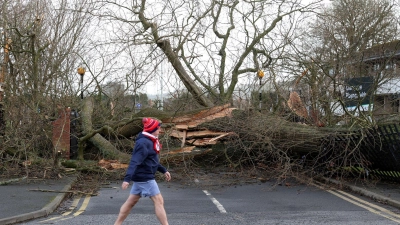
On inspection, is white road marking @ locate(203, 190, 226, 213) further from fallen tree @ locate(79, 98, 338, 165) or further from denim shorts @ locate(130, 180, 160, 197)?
denim shorts @ locate(130, 180, 160, 197)

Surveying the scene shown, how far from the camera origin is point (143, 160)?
566 cm

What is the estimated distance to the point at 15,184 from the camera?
1058 cm

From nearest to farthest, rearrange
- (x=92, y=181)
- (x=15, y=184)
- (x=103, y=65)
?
(x=15, y=184), (x=92, y=181), (x=103, y=65)

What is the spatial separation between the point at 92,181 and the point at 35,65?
3907 millimetres

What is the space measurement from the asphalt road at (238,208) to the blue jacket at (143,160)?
4.29 feet

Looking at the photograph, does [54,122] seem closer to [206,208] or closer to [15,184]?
[15,184]

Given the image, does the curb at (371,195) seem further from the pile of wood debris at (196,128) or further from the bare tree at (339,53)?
the pile of wood debris at (196,128)

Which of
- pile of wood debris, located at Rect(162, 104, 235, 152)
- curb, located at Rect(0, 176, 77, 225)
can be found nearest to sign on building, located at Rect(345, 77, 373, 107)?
pile of wood debris, located at Rect(162, 104, 235, 152)

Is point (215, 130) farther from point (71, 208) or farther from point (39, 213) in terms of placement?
point (39, 213)

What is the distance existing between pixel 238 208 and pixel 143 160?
120 inches

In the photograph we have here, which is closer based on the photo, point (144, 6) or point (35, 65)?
point (35, 65)

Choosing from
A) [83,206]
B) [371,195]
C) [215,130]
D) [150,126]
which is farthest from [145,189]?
[215,130]

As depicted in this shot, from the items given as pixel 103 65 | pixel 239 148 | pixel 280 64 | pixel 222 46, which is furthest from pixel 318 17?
pixel 103 65

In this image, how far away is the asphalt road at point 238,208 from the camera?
6.94 meters
